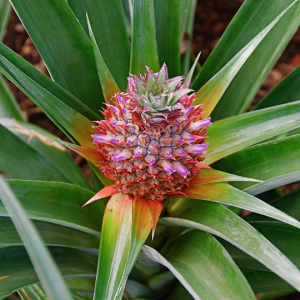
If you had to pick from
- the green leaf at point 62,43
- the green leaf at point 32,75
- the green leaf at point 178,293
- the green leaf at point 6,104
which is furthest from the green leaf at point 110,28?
the green leaf at point 178,293

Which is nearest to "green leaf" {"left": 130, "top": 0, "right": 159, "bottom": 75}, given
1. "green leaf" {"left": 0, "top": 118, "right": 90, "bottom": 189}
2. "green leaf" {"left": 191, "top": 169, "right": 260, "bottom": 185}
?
"green leaf" {"left": 191, "top": 169, "right": 260, "bottom": 185}

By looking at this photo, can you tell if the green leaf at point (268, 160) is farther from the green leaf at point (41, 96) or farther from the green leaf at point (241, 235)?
the green leaf at point (41, 96)

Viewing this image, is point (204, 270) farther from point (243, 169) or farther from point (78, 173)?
point (78, 173)

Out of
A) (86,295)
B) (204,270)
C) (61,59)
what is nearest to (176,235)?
(204,270)

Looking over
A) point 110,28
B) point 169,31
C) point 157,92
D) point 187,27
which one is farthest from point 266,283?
point 187,27

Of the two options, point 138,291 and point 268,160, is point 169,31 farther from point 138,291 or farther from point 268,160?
point 138,291

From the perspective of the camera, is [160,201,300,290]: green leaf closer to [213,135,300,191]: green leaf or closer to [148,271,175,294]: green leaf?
[213,135,300,191]: green leaf
